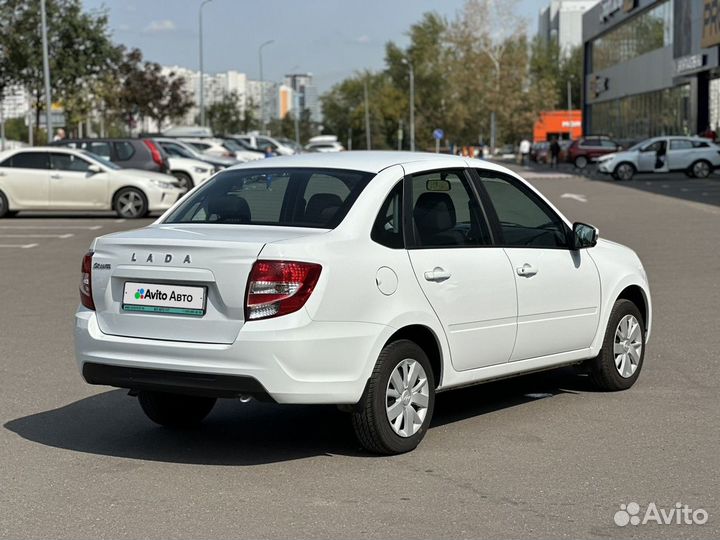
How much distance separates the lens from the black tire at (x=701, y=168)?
48500 millimetres

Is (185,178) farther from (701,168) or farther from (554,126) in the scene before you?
(554,126)

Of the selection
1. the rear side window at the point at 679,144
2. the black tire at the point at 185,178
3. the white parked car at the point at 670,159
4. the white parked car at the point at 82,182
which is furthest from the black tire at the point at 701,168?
the white parked car at the point at 82,182

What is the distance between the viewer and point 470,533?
207 inches

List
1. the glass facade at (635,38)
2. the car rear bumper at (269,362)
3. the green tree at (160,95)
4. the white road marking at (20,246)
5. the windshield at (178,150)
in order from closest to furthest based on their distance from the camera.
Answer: the car rear bumper at (269,362), the white road marking at (20,246), the windshield at (178,150), the glass facade at (635,38), the green tree at (160,95)

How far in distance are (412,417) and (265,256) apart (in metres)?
1.20

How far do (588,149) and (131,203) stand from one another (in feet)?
138

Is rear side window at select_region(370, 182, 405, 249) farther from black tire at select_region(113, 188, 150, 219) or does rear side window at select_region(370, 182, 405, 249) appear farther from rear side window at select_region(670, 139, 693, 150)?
rear side window at select_region(670, 139, 693, 150)

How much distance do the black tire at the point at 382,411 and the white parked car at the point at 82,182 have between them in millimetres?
21691

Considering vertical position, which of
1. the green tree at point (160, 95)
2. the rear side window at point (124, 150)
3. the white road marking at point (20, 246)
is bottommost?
the white road marking at point (20, 246)

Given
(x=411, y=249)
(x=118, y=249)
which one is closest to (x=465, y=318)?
(x=411, y=249)

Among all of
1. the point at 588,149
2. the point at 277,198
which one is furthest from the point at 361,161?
the point at 588,149

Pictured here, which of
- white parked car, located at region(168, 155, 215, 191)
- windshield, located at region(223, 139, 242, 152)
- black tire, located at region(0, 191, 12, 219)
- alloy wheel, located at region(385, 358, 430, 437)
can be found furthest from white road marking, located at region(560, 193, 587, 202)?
alloy wheel, located at region(385, 358, 430, 437)

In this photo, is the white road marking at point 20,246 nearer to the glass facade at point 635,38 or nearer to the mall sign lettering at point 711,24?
the mall sign lettering at point 711,24

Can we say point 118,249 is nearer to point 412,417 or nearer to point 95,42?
point 412,417
